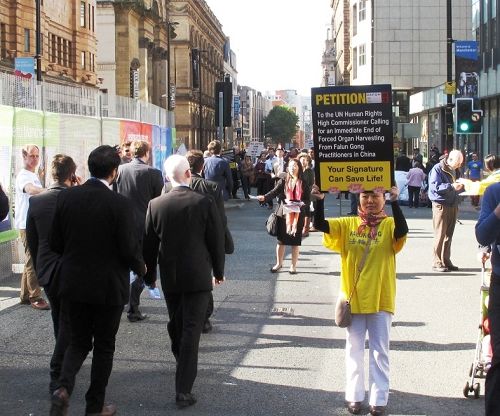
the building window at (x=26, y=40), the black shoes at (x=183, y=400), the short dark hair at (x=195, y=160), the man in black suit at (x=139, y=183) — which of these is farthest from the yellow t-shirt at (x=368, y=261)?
the building window at (x=26, y=40)

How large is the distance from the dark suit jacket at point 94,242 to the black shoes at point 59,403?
0.62m

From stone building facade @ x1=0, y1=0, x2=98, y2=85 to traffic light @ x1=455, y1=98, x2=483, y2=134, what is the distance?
29618 millimetres

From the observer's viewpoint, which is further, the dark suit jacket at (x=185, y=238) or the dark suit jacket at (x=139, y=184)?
the dark suit jacket at (x=139, y=184)

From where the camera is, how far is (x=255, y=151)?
49.6 m

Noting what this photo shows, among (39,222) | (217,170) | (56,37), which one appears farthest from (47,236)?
(56,37)

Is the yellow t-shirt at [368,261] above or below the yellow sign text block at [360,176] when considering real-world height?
below

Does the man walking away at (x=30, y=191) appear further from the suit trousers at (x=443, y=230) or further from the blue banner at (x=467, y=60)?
the blue banner at (x=467, y=60)

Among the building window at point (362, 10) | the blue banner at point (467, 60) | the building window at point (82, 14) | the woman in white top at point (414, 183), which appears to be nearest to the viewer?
the blue banner at point (467, 60)

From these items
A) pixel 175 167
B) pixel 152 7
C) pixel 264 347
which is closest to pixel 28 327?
pixel 264 347

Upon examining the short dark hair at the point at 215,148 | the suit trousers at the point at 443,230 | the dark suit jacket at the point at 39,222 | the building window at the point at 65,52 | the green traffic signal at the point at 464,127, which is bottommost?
the suit trousers at the point at 443,230

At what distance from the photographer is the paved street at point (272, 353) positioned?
6.69m

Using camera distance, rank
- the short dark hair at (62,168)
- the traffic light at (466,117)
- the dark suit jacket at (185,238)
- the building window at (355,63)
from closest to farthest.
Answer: the dark suit jacket at (185,238), the short dark hair at (62,168), the traffic light at (466,117), the building window at (355,63)

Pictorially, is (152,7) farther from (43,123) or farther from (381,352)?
(381,352)

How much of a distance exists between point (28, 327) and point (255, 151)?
40.5 meters
